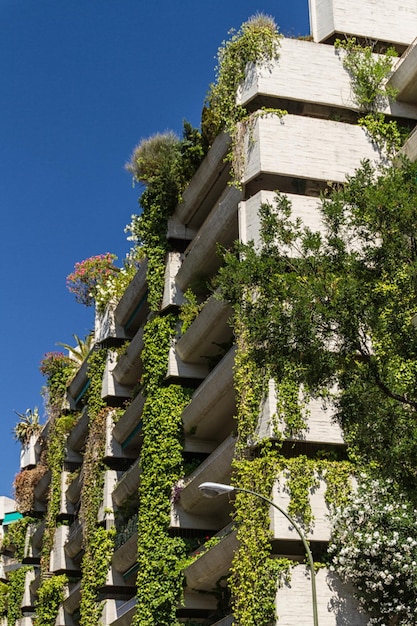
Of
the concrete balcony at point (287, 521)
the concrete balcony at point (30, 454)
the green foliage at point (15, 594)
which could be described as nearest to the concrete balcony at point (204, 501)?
the concrete balcony at point (287, 521)

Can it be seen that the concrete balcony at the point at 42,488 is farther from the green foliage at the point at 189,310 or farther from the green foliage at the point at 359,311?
the green foliage at the point at 359,311

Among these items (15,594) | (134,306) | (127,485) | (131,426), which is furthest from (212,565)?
(15,594)

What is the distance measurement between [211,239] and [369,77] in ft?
22.2

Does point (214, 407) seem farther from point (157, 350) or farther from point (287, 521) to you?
point (287, 521)

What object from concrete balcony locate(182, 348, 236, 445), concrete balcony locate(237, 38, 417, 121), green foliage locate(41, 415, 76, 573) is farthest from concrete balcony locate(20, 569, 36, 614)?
concrete balcony locate(237, 38, 417, 121)

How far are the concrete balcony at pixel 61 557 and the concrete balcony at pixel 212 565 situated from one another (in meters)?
17.2

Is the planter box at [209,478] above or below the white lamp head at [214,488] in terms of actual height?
above

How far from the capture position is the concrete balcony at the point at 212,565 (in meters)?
23.4

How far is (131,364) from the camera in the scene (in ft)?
119

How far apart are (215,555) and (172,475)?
4.88m

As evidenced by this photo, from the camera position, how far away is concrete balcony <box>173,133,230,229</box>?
28.4 m

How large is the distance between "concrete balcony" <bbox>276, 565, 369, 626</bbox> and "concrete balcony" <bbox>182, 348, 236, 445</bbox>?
629 cm

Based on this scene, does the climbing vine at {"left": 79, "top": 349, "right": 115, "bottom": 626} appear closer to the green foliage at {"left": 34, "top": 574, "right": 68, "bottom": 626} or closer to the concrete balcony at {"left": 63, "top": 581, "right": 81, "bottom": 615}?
the concrete balcony at {"left": 63, "top": 581, "right": 81, "bottom": 615}

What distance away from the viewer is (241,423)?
22.9 m
